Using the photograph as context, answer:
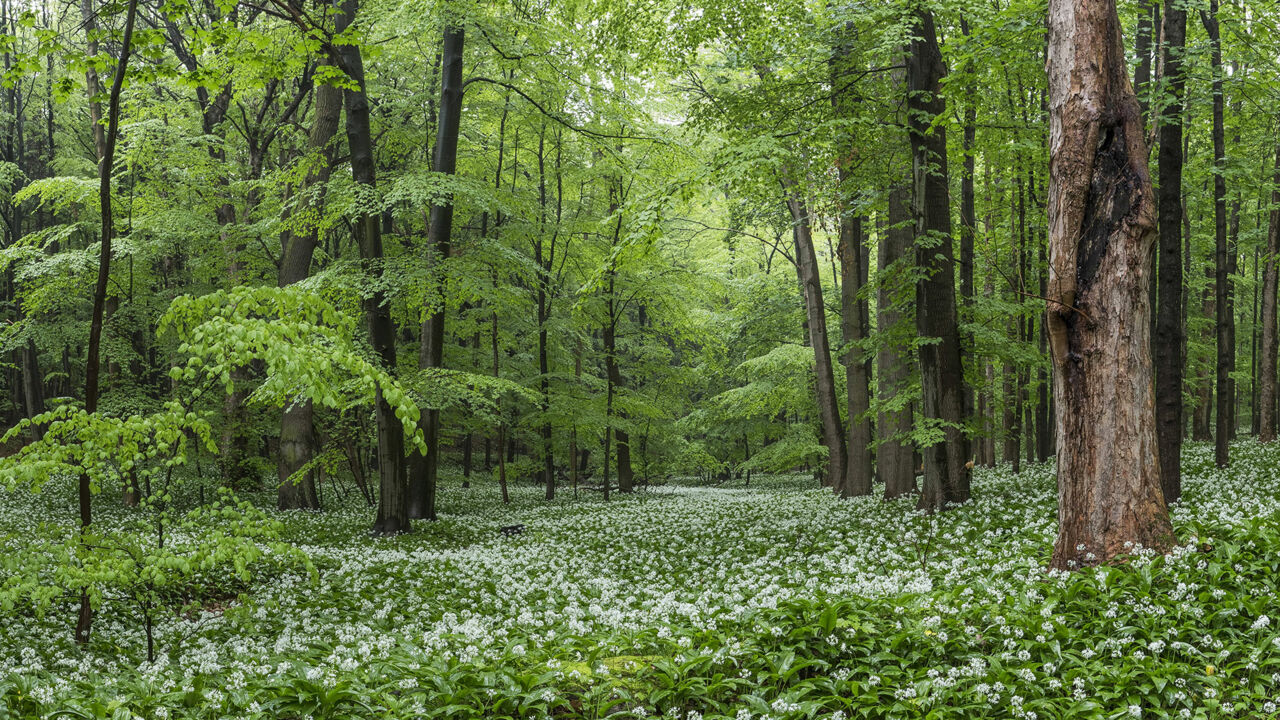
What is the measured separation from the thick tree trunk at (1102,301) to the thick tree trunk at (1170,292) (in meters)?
3.60

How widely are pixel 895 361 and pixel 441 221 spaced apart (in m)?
9.19

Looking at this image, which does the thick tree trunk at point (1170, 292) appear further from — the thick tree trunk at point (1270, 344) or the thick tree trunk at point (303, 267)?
the thick tree trunk at point (303, 267)

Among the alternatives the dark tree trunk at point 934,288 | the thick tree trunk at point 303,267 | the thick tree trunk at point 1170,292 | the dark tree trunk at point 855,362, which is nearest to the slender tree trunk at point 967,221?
the dark tree trunk at point 934,288

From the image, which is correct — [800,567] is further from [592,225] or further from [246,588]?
[592,225]

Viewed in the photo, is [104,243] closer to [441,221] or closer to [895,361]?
[441,221]

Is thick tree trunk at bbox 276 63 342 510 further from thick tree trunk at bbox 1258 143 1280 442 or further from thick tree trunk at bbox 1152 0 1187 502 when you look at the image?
thick tree trunk at bbox 1258 143 1280 442

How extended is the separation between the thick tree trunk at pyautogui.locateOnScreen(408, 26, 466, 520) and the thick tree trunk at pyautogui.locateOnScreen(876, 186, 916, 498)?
819 centimetres

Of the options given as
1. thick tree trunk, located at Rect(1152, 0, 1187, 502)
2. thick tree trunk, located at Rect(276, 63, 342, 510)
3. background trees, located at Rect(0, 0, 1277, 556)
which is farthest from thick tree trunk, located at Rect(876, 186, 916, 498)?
thick tree trunk, located at Rect(276, 63, 342, 510)

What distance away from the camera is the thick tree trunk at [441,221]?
1434 cm

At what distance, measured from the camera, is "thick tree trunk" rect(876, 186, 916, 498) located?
37.9 ft

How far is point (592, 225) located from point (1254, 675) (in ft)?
61.1

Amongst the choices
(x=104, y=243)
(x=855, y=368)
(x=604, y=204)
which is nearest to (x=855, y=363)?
(x=855, y=368)

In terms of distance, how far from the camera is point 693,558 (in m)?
10.1

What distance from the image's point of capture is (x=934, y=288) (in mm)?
10648
